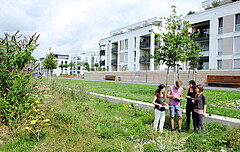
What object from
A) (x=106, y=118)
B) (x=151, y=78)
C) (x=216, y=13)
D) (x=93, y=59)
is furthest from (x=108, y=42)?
(x=93, y=59)

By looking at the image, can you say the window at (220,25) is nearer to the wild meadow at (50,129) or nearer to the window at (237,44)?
the window at (237,44)

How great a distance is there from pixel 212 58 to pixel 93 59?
94136mm

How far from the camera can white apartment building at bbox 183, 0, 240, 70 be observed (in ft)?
87.6

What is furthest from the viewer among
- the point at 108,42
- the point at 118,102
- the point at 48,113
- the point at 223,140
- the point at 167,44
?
the point at 108,42

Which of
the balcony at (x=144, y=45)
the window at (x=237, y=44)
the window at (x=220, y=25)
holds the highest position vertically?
the window at (x=220, y=25)

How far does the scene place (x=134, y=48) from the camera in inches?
1725

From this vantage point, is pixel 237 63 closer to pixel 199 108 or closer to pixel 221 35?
pixel 221 35

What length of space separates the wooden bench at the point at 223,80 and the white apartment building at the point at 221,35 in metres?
5.93

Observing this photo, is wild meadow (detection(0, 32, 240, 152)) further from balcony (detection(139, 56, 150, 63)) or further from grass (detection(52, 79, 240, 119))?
balcony (detection(139, 56, 150, 63))

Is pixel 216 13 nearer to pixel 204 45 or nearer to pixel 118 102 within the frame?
pixel 204 45

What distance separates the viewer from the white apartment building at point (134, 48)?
39969 millimetres

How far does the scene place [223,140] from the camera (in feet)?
14.6

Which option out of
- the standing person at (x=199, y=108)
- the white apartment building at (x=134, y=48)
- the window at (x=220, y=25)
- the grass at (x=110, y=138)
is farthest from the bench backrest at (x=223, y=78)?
the standing person at (x=199, y=108)

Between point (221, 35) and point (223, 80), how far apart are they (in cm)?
915
